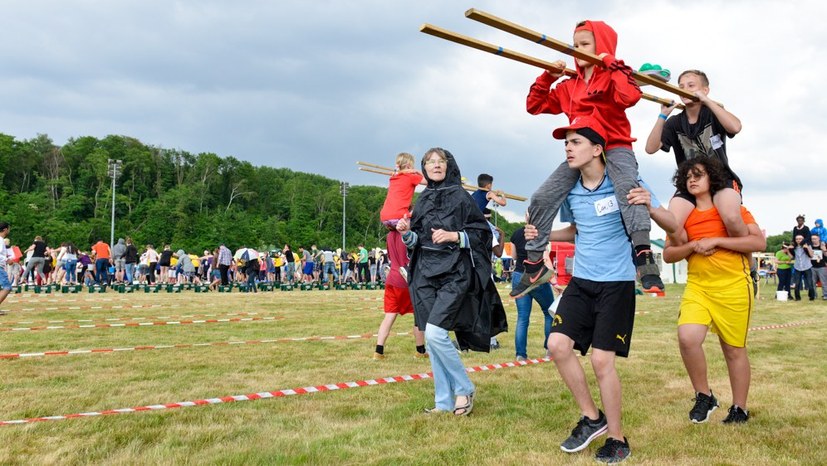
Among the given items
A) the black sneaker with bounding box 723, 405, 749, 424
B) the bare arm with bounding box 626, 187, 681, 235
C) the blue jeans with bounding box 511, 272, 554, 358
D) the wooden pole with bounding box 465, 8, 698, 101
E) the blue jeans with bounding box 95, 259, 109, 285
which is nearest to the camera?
the wooden pole with bounding box 465, 8, 698, 101

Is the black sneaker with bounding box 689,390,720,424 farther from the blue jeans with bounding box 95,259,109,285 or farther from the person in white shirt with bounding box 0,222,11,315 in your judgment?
the blue jeans with bounding box 95,259,109,285

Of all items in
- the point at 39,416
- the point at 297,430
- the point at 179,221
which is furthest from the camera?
the point at 179,221

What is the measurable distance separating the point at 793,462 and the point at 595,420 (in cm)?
107

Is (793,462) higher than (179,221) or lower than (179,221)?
lower

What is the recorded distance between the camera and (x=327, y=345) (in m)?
8.54

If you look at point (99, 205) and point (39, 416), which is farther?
point (99, 205)

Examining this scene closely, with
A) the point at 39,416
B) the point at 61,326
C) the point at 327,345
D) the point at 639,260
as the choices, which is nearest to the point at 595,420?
the point at 639,260

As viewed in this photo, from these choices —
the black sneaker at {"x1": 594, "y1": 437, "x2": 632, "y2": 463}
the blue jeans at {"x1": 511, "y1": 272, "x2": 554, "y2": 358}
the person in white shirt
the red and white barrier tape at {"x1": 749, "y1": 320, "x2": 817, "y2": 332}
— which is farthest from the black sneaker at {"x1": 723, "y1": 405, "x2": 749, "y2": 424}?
the person in white shirt

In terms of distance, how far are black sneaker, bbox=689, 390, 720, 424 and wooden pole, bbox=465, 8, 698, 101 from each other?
2.17 meters

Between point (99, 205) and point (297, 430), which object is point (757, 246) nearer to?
point (297, 430)

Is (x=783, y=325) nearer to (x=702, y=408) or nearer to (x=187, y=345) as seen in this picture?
(x=702, y=408)

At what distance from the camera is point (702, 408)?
4.51 metres

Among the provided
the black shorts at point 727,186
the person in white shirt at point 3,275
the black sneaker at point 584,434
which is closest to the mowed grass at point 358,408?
the black sneaker at point 584,434

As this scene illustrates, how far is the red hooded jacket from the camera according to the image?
3.87m
